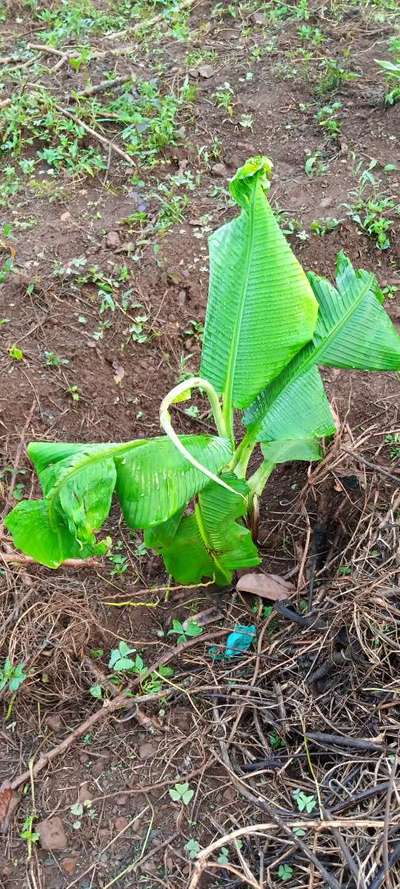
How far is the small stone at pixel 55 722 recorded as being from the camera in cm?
195

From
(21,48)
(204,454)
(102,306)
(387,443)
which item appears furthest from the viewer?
(21,48)

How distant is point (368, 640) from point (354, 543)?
30 centimetres

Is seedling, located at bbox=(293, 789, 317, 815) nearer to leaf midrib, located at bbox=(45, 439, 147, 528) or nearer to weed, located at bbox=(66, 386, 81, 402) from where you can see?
leaf midrib, located at bbox=(45, 439, 147, 528)

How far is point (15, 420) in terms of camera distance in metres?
2.58

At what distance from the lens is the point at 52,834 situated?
69.1 inches

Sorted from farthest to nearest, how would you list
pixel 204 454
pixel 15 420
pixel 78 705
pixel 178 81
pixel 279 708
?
pixel 178 81, pixel 15 420, pixel 78 705, pixel 279 708, pixel 204 454

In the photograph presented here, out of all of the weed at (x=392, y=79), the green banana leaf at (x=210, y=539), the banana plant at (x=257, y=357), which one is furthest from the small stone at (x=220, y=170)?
the green banana leaf at (x=210, y=539)

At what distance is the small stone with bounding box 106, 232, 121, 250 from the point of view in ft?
9.98

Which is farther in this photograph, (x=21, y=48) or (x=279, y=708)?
(x=21, y=48)

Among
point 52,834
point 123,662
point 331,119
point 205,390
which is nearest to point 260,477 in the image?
point 205,390

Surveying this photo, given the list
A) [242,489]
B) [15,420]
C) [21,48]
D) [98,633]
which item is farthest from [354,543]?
[21,48]

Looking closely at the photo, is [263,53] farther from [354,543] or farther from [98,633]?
[98,633]

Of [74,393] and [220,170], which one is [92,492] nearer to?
[74,393]

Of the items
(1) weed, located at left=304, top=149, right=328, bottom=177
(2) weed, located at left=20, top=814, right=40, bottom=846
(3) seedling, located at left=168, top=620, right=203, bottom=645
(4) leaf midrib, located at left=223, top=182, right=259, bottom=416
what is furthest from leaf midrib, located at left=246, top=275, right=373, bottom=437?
(1) weed, located at left=304, top=149, right=328, bottom=177
